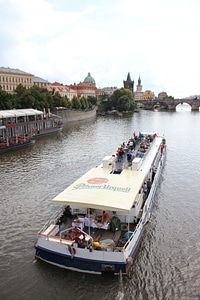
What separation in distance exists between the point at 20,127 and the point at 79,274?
4591 centimetres

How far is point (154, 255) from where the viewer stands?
54.9 ft

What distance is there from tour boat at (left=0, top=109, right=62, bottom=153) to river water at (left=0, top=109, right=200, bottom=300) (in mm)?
9587

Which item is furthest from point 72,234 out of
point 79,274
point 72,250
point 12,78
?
point 12,78

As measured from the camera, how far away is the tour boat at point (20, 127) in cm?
4721

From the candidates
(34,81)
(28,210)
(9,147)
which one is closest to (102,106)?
(34,81)

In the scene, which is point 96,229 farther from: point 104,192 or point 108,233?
point 104,192

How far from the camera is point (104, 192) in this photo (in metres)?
16.7

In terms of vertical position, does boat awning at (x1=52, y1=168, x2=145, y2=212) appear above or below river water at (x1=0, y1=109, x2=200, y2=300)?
above

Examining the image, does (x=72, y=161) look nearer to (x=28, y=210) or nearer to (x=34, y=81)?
(x=28, y=210)

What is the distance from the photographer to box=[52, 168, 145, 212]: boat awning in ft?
49.9

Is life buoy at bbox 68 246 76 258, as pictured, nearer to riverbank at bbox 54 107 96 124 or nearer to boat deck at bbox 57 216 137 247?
boat deck at bbox 57 216 137 247

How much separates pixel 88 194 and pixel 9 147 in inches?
1236

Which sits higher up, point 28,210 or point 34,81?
point 34,81

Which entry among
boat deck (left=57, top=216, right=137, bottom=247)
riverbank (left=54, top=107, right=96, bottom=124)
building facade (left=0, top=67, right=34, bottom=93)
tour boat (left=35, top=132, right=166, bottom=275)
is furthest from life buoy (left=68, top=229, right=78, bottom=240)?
building facade (left=0, top=67, right=34, bottom=93)
